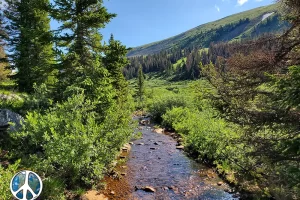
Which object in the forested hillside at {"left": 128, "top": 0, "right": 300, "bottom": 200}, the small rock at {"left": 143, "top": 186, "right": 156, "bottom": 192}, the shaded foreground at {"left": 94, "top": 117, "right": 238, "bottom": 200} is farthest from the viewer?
the small rock at {"left": 143, "top": 186, "right": 156, "bottom": 192}

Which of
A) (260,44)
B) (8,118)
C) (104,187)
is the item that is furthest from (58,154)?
(260,44)

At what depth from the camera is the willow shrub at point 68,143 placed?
29.8ft

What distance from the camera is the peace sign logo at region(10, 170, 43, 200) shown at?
4.36 metres

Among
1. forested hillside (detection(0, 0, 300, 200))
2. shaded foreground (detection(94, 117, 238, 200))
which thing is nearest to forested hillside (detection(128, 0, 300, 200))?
forested hillside (detection(0, 0, 300, 200))

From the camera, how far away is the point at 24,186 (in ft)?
14.4

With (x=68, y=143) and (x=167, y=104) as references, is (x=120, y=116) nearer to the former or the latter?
(x=68, y=143)

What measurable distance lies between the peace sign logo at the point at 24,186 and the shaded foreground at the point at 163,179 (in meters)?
7.46

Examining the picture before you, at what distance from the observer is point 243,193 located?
11750 millimetres

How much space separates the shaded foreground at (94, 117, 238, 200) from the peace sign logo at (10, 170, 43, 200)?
7.46m

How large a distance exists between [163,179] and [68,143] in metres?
6.95

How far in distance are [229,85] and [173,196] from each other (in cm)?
611

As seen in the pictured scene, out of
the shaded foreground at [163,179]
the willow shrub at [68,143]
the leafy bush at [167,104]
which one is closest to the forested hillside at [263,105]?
the shaded foreground at [163,179]

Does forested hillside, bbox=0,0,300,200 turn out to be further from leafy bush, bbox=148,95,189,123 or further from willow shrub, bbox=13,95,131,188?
leafy bush, bbox=148,95,189,123

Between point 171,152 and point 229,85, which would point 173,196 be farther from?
point 171,152
